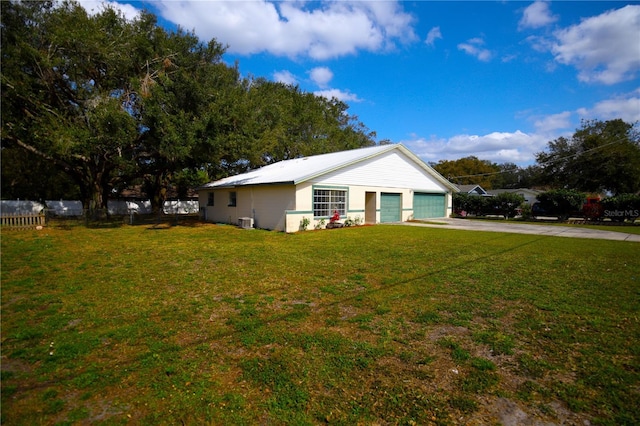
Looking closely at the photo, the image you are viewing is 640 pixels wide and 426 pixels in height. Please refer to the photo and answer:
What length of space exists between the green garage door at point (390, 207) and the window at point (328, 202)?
3.74 m

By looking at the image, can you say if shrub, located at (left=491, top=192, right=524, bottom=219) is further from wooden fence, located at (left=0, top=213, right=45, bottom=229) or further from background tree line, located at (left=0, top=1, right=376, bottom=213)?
wooden fence, located at (left=0, top=213, right=45, bottom=229)

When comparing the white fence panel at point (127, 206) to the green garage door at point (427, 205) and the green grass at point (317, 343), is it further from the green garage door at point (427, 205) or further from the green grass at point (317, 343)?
the green grass at point (317, 343)

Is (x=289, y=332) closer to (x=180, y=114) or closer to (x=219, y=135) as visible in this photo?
(x=219, y=135)

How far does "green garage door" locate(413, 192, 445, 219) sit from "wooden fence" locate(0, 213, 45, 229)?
2331 cm

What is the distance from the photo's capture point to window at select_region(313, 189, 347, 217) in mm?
16625

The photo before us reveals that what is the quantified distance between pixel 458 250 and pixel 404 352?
299 inches

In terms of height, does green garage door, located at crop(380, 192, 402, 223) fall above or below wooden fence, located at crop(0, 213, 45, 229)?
above

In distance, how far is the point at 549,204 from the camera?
1001 inches

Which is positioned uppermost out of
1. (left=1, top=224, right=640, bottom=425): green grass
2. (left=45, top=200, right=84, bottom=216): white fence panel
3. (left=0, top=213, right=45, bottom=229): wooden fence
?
(left=45, top=200, right=84, bottom=216): white fence panel

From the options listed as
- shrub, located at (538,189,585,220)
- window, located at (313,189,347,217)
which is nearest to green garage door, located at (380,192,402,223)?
window, located at (313,189,347,217)

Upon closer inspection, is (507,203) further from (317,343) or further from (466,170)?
(466,170)

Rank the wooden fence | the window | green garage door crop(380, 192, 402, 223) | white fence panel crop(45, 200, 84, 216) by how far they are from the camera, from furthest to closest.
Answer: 1. white fence panel crop(45, 200, 84, 216)
2. green garage door crop(380, 192, 402, 223)
3. the window
4. the wooden fence

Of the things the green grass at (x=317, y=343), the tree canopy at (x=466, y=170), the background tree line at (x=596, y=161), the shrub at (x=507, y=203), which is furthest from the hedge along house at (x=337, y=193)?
the tree canopy at (x=466, y=170)

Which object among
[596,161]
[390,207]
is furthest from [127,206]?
[596,161]
